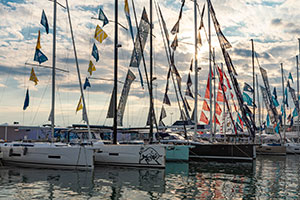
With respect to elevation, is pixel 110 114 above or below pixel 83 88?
below

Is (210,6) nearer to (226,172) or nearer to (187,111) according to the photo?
(187,111)

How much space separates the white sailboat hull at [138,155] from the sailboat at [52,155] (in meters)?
2.16

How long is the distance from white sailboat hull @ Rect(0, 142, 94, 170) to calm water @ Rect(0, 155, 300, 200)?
881mm

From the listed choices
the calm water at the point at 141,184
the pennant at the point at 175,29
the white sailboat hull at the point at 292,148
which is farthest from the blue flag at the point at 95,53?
the white sailboat hull at the point at 292,148

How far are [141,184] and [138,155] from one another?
291 inches

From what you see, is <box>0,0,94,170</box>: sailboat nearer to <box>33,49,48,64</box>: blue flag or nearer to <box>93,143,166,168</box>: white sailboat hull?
<box>33,49,48,64</box>: blue flag

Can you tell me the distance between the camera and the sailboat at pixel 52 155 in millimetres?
26266

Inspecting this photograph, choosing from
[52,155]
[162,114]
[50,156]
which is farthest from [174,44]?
[50,156]

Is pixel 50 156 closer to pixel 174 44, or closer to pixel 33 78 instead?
pixel 33 78

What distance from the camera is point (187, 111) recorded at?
3728 cm

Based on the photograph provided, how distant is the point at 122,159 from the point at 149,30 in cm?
1360

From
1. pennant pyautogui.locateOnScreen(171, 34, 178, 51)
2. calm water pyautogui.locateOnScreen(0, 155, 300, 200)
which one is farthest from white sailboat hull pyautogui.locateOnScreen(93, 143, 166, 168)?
pennant pyautogui.locateOnScreen(171, 34, 178, 51)

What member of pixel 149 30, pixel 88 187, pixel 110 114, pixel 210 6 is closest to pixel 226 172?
pixel 110 114

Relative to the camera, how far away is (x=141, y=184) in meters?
21.3
